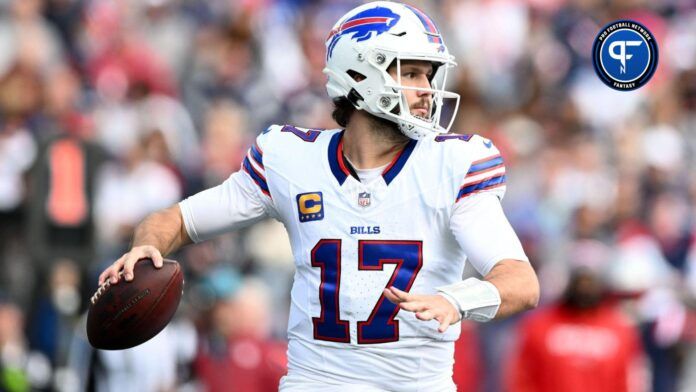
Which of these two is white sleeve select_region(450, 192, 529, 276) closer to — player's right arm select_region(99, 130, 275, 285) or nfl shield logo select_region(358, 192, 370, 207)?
nfl shield logo select_region(358, 192, 370, 207)

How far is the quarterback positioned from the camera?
4605mm

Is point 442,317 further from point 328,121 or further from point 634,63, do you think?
point 328,121

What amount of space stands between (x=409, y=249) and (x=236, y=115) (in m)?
6.10

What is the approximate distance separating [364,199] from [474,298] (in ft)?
2.10

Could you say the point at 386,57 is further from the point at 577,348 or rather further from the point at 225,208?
the point at 577,348

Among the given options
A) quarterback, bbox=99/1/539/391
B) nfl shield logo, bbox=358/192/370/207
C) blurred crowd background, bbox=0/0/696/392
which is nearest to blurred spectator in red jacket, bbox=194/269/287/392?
blurred crowd background, bbox=0/0/696/392

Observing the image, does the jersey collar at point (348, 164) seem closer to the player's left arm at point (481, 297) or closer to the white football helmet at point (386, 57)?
the white football helmet at point (386, 57)

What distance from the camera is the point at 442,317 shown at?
406 centimetres

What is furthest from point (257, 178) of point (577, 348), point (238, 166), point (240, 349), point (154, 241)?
point (238, 166)

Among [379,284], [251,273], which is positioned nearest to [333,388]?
[379,284]

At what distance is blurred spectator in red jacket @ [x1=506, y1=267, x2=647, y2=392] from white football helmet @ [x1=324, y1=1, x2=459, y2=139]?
3.84 metres

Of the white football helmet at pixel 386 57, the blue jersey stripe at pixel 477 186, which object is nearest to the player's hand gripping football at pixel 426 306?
the blue jersey stripe at pixel 477 186

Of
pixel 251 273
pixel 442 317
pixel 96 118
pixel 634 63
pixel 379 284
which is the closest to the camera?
pixel 442 317

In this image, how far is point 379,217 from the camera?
4.65m
